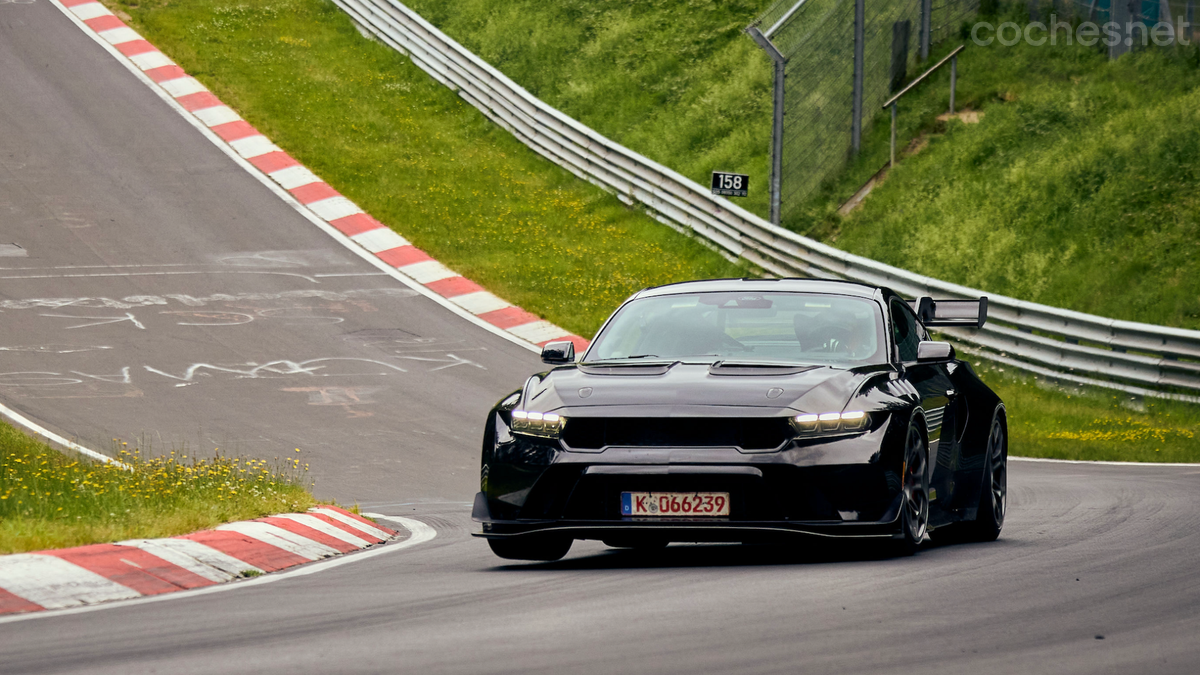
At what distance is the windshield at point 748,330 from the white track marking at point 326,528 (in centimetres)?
181

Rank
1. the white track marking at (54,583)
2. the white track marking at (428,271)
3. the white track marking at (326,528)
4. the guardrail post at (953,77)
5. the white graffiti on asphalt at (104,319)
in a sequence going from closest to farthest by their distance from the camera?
1. the white track marking at (54,583)
2. the white track marking at (326,528)
3. the white graffiti on asphalt at (104,319)
4. the white track marking at (428,271)
5. the guardrail post at (953,77)

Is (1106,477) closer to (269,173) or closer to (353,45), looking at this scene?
(269,173)

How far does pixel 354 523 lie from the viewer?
10.1 m

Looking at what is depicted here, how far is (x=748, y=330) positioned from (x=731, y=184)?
1496 centimetres

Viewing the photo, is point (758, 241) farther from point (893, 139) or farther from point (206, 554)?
point (206, 554)

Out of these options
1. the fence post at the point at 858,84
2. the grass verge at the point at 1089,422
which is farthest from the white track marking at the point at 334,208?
the grass verge at the point at 1089,422

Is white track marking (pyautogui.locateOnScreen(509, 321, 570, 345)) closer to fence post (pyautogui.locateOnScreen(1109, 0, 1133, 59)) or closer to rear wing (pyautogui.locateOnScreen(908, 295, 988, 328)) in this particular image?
fence post (pyautogui.locateOnScreen(1109, 0, 1133, 59))

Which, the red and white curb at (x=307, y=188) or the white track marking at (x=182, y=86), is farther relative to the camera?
the white track marking at (x=182, y=86)

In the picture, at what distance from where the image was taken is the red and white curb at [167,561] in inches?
282

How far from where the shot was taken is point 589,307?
23.6m

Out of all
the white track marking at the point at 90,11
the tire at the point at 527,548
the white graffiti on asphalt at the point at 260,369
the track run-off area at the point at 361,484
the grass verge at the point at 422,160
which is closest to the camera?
the track run-off area at the point at 361,484

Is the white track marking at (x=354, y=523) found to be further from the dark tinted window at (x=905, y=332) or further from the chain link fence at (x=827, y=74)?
the chain link fence at (x=827, y=74)

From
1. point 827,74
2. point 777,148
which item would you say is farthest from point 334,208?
point 827,74

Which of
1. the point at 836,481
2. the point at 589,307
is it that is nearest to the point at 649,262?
the point at 589,307
